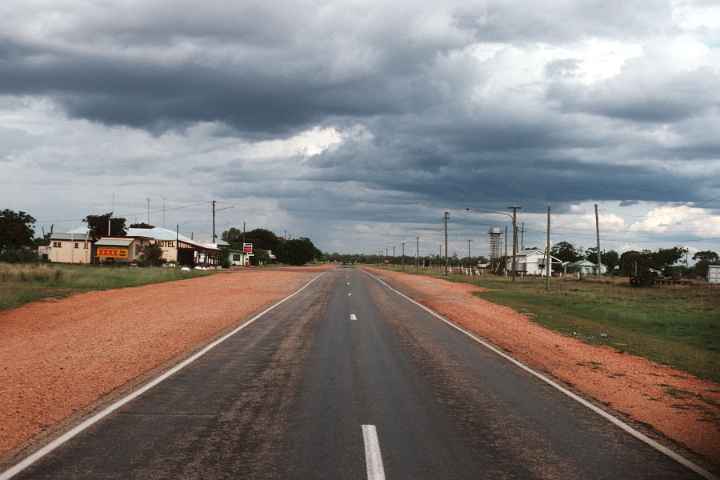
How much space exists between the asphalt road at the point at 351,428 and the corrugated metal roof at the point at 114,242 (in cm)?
9092

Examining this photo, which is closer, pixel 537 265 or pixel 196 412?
pixel 196 412

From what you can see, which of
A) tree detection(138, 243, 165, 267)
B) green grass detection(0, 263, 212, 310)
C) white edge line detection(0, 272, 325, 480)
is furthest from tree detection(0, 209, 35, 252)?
white edge line detection(0, 272, 325, 480)

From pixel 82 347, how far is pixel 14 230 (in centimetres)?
9345

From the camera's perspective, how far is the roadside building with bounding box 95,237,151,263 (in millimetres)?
97438

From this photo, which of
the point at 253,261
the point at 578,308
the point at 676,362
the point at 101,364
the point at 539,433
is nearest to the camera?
the point at 539,433

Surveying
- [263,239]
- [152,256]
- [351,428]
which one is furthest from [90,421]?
[263,239]

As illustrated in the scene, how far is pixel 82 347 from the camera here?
14992mm

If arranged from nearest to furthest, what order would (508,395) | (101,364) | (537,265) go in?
(508,395) < (101,364) < (537,265)

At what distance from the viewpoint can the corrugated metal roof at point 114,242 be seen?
97812mm

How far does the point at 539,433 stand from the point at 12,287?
104 ft

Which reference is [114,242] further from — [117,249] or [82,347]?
[82,347]

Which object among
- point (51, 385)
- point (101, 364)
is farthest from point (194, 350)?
point (51, 385)

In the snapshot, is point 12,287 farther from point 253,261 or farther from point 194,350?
point 253,261

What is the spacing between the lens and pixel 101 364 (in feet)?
41.1
